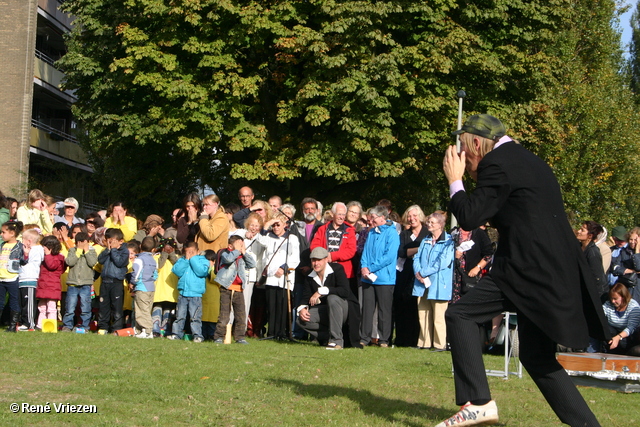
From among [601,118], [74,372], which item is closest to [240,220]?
[74,372]

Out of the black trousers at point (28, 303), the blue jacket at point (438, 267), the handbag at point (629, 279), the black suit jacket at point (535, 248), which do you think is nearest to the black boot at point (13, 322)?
the black trousers at point (28, 303)

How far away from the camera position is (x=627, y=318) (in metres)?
11.5

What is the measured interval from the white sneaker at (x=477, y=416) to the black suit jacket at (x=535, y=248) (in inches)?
27.8

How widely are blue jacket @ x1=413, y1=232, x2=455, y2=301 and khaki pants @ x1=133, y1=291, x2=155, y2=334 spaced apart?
14.2ft

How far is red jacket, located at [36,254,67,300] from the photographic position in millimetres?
12492

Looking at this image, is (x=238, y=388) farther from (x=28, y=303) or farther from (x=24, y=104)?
(x=24, y=104)

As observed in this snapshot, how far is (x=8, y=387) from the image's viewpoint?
7184 mm

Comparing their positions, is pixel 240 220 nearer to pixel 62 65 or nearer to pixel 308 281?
pixel 308 281

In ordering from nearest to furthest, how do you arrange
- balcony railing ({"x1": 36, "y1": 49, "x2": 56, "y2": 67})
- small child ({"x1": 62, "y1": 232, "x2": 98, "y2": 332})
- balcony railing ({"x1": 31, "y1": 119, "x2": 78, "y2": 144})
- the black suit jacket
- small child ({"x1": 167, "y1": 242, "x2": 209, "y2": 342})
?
the black suit jacket
small child ({"x1": 167, "y1": 242, "x2": 209, "y2": 342})
small child ({"x1": 62, "y1": 232, "x2": 98, "y2": 332})
balcony railing ({"x1": 36, "y1": 49, "x2": 56, "y2": 67})
balcony railing ({"x1": 31, "y1": 119, "x2": 78, "y2": 144})

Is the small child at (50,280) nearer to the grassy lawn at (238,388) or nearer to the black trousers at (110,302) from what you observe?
the black trousers at (110,302)

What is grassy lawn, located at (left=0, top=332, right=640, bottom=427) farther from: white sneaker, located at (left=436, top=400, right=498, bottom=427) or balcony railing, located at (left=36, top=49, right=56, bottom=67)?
balcony railing, located at (left=36, top=49, right=56, bottom=67)

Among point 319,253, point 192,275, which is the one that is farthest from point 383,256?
point 192,275

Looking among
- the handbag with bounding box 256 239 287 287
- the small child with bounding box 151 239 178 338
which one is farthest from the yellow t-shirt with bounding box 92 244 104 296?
the handbag with bounding box 256 239 287 287

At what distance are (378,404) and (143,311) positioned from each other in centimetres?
670
